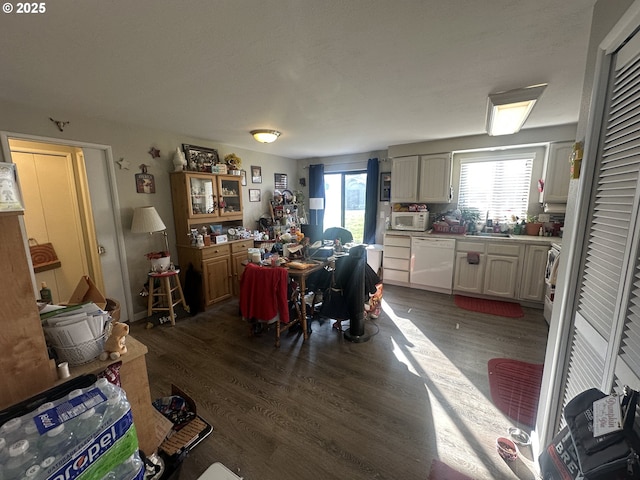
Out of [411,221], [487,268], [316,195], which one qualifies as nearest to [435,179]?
[411,221]

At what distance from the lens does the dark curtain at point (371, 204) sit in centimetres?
496

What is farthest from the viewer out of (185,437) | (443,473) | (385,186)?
(385,186)

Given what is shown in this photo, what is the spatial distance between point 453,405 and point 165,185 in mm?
4048

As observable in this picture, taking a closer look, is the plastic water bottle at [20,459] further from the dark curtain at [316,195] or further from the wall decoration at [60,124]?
the dark curtain at [316,195]

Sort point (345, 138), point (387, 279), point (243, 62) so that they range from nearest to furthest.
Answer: point (243, 62) → point (345, 138) → point (387, 279)

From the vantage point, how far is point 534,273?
344 centimetres

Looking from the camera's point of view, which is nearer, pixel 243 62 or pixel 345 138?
pixel 243 62

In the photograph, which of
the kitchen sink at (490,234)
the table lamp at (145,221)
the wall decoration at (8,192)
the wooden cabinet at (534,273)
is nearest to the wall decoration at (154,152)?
the table lamp at (145,221)

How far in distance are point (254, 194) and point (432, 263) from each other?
3375 millimetres

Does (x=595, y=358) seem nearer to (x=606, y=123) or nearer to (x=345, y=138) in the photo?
(x=606, y=123)

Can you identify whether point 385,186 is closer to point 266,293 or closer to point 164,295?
point 266,293

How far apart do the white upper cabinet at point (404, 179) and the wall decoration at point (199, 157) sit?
9.71 feet

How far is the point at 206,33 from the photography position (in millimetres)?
1386

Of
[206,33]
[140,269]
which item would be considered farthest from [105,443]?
[140,269]
